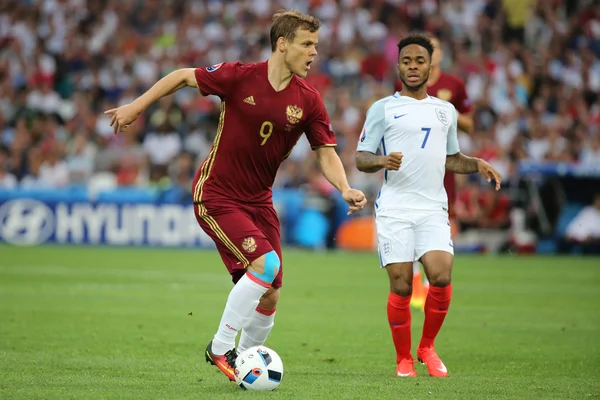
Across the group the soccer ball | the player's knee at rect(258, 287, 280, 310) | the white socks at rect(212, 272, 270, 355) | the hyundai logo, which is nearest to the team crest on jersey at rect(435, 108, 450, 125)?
the player's knee at rect(258, 287, 280, 310)

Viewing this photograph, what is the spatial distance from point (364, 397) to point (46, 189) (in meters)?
17.5

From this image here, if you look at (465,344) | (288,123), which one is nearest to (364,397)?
(288,123)

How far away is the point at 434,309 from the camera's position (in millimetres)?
8203

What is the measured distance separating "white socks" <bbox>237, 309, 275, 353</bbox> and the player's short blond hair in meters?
1.91

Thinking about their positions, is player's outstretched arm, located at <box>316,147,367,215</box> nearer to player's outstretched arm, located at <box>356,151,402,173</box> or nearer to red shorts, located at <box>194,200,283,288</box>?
player's outstretched arm, located at <box>356,151,402,173</box>

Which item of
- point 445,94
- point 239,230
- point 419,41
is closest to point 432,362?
point 239,230

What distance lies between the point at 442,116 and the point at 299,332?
319 cm

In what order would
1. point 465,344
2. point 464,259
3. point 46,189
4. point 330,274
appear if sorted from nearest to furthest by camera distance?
point 465,344
point 330,274
point 464,259
point 46,189

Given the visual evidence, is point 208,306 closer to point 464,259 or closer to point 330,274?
point 330,274

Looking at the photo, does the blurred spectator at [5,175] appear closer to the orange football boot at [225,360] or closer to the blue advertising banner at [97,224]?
the blue advertising banner at [97,224]

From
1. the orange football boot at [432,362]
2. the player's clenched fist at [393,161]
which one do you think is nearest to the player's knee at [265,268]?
the player's clenched fist at [393,161]

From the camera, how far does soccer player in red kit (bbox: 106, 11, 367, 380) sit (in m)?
7.02

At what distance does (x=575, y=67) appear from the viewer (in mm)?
25703

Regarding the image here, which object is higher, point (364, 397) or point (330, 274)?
point (364, 397)
